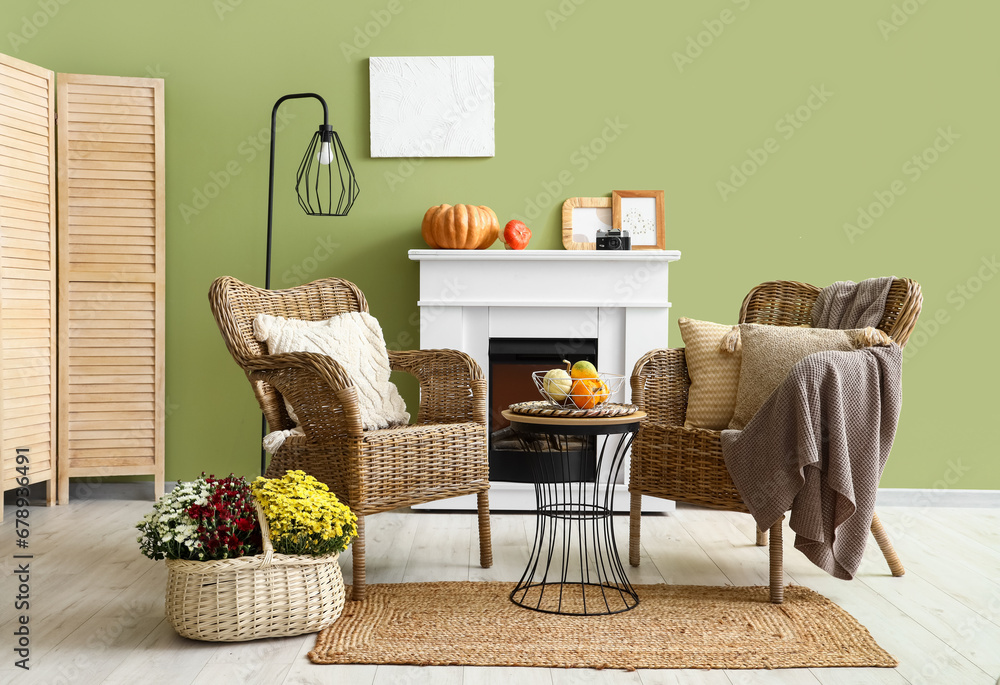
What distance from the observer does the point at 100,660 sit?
73.9 inches

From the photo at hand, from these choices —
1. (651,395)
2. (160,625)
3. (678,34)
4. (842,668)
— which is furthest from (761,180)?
(160,625)

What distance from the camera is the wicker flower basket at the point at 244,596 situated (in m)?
1.93

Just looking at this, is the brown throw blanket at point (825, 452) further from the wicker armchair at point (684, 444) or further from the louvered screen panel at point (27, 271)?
the louvered screen panel at point (27, 271)

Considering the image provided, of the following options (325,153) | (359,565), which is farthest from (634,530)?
(325,153)

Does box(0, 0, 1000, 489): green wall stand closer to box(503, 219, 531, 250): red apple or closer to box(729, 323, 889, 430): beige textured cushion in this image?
box(503, 219, 531, 250): red apple

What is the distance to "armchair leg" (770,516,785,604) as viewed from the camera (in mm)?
2273

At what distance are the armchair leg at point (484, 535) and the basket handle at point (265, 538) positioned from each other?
0.80 metres

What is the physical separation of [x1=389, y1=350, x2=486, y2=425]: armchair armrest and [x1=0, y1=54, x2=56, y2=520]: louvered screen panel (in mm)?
1554

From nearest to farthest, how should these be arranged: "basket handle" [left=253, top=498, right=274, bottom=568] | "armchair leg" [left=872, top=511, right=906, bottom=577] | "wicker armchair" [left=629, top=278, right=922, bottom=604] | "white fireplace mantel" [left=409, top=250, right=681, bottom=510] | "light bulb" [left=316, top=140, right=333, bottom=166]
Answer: "basket handle" [left=253, top=498, right=274, bottom=568], "wicker armchair" [left=629, top=278, right=922, bottom=604], "armchair leg" [left=872, top=511, right=906, bottom=577], "light bulb" [left=316, top=140, right=333, bottom=166], "white fireplace mantel" [left=409, top=250, right=681, bottom=510]

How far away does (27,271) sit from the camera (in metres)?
3.26

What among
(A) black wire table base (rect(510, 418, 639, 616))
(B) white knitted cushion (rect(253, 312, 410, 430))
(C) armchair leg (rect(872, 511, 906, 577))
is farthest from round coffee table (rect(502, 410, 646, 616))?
(C) armchair leg (rect(872, 511, 906, 577))

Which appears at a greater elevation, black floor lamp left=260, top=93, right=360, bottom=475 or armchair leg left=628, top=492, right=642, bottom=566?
black floor lamp left=260, top=93, right=360, bottom=475

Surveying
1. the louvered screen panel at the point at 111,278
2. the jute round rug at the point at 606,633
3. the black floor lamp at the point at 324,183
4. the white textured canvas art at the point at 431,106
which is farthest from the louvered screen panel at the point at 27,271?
the jute round rug at the point at 606,633

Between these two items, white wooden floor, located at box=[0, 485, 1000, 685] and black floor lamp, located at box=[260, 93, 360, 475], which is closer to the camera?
white wooden floor, located at box=[0, 485, 1000, 685]
